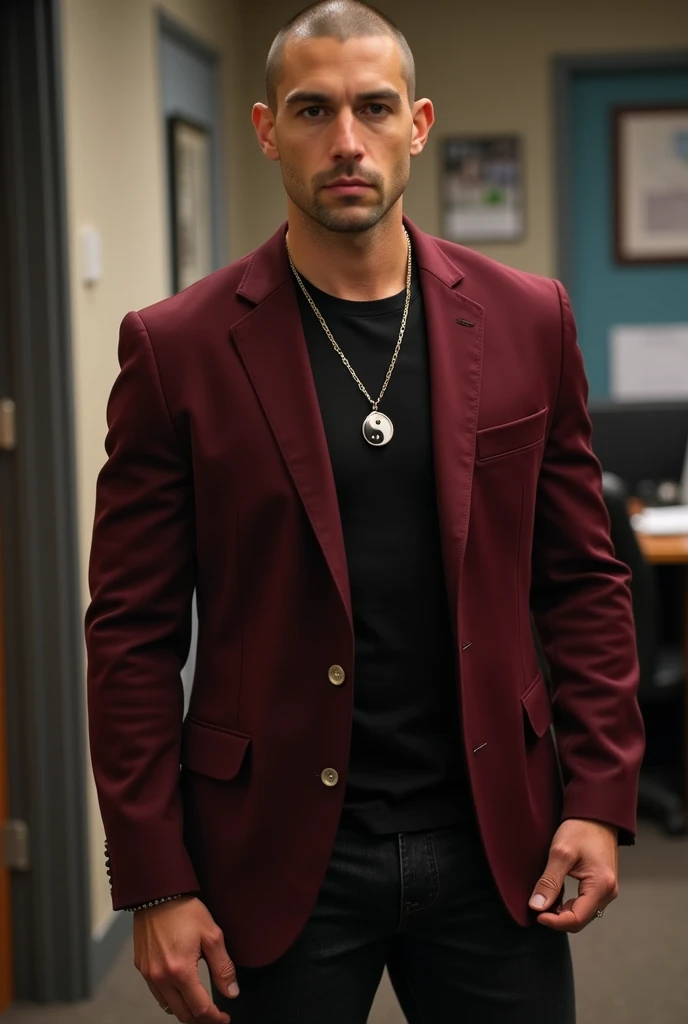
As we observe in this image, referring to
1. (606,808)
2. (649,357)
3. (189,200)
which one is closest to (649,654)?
(189,200)

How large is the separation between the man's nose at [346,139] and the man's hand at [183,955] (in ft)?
2.15

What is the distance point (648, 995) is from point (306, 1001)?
4.91 feet

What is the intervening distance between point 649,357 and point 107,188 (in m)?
2.66

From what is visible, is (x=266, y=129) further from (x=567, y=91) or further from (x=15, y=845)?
(x=567, y=91)

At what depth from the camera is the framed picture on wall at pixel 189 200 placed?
3430mm

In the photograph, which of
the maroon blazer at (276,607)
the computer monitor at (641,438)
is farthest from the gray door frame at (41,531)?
the computer monitor at (641,438)

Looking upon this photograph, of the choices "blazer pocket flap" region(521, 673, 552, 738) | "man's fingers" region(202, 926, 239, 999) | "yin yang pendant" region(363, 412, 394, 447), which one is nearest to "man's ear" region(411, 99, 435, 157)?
"yin yang pendant" region(363, 412, 394, 447)

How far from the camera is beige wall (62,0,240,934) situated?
2471 mm

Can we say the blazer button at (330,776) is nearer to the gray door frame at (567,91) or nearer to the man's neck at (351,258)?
the man's neck at (351,258)

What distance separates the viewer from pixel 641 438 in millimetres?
3766

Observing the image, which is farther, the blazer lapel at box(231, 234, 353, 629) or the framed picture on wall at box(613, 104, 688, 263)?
the framed picture on wall at box(613, 104, 688, 263)

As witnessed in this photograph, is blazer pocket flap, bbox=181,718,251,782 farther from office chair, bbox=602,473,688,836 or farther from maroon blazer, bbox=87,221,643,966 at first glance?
office chair, bbox=602,473,688,836

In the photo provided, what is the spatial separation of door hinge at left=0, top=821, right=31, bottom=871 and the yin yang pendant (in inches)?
62.5

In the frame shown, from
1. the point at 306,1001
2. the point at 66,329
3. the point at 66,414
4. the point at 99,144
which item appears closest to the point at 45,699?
the point at 66,414
